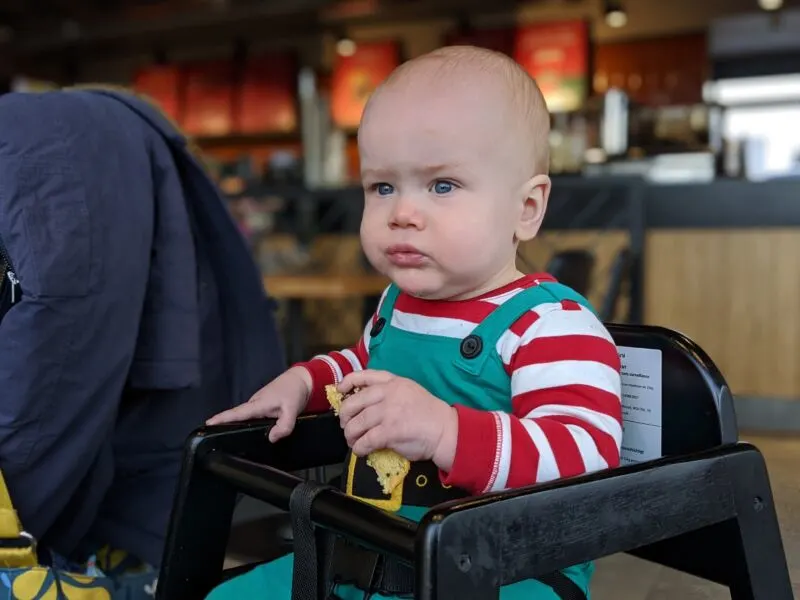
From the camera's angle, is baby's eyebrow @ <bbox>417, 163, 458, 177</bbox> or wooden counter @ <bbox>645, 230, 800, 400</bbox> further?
wooden counter @ <bbox>645, 230, 800, 400</bbox>

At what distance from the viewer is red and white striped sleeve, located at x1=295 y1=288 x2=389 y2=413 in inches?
38.1

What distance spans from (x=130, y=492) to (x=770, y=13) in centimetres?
595

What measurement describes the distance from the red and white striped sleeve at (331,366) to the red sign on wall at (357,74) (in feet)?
18.4

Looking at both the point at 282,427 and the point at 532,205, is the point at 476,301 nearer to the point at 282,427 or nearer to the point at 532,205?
the point at 532,205

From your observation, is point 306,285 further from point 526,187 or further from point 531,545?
point 531,545

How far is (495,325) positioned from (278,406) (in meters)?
0.26

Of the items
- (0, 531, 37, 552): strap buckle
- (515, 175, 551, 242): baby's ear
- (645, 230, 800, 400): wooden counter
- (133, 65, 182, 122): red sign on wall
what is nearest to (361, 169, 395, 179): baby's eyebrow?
(515, 175, 551, 242): baby's ear

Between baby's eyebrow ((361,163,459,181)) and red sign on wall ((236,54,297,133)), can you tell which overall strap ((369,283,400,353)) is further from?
red sign on wall ((236,54,297,133))

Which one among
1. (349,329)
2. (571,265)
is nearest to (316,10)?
(349,329)

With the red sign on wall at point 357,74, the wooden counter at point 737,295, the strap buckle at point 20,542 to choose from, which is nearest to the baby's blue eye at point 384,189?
the strap buckle at point 20,542

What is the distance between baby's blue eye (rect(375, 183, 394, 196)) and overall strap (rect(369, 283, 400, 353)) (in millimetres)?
115

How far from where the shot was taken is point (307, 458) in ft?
3.12

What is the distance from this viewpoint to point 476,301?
2.82 ft

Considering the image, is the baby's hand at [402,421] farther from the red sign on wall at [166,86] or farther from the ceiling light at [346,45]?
the red sign on wall at [166,86]
